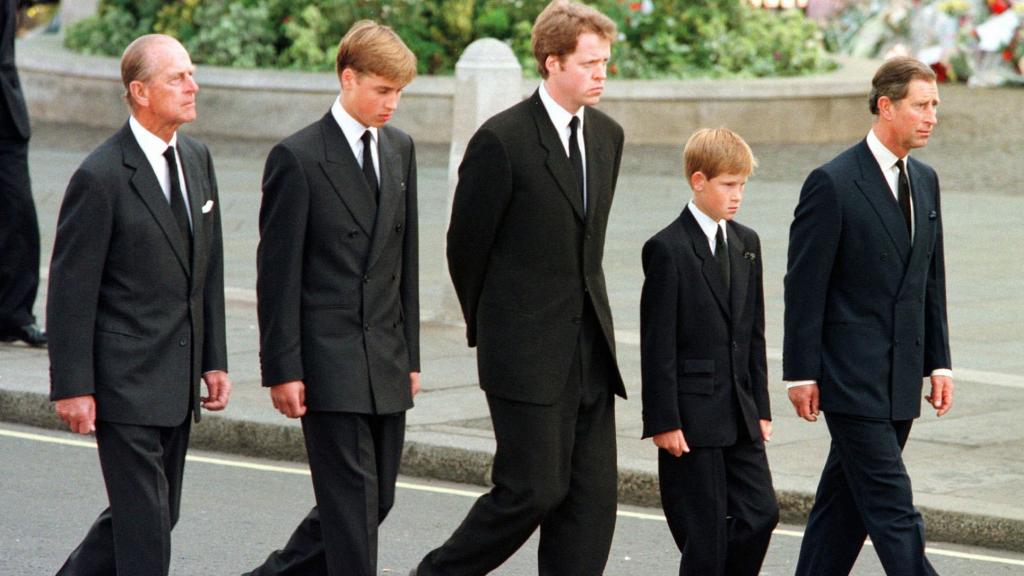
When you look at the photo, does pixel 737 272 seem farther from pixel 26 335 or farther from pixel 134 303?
pixel 26 335

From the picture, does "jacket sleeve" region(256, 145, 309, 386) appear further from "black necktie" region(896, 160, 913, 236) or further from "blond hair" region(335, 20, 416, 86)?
"black necktie" region(896, 160, 913, 236)

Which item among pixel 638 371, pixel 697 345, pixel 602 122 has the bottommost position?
pixel 638 371

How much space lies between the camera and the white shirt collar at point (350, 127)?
5.16 metres

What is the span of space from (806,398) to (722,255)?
472 mm

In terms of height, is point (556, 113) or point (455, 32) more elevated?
point (556, 113)

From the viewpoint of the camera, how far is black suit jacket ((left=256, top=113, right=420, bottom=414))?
507cm

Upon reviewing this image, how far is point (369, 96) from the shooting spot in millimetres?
5070

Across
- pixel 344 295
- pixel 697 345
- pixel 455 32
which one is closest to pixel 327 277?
pixel 344 295

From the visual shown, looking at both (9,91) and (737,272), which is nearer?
(737,272)

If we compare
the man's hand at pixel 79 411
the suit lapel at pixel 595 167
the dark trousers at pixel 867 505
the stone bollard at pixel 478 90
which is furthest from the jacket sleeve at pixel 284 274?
the stone bollard at pixel 478 90

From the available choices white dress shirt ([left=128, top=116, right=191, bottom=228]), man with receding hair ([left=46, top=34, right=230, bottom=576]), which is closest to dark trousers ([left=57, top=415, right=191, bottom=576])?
man with receding hair ([left=46, top=34, right=230, bottom=576])

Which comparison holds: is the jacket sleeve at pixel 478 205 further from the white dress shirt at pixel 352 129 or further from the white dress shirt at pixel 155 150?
the white dress shirt at pixel 155 150

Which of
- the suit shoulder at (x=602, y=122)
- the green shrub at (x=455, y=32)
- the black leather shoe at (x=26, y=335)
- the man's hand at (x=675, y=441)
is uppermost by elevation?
the suit shoulder at (x=602, y=122)

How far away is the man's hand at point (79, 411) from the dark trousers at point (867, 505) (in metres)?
2.04
